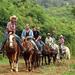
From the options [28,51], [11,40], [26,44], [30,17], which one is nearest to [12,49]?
[11,40]

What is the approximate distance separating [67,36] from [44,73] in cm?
2657

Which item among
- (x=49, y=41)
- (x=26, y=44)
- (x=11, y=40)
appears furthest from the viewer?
(x=49, y=41)

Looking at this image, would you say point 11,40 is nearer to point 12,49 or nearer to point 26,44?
point 12,49

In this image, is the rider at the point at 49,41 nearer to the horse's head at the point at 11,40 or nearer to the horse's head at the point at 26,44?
the horse's head at the point at 26,44

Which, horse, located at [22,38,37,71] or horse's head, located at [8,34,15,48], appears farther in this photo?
horse, located at [22,38,37,71]

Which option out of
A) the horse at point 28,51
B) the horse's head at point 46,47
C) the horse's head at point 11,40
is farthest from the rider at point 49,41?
the horse's head at point 11,40

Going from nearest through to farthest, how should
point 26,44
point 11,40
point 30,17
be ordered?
1. point 11,40
2. point 26,44
3. point 30,17

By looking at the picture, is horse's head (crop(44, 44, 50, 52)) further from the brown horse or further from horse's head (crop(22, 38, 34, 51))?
the brown horse

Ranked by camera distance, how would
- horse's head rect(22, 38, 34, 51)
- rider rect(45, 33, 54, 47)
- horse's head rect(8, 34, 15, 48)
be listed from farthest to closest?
rider rect(45, 33, 54, 47)
horse's head rect(22, 38, 34, 51)
horse's head rect(8, 34, 15, 48)

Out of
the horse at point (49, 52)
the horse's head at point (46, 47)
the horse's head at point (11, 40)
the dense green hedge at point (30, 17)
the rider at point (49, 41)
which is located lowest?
the horse at point (49, 52)

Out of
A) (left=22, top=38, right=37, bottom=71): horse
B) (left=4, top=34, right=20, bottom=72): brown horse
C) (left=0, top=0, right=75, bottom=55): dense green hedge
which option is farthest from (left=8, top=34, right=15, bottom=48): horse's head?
(left=0, top=0, right=75, bottom=55): dense green hedge

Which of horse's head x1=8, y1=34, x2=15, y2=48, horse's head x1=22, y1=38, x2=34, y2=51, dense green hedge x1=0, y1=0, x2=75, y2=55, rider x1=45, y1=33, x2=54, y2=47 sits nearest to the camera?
horse's head x1=8, y1=34, x2=15, y2=48

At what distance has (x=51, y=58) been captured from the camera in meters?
27.7

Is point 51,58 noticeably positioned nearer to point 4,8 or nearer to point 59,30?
point 4,8
